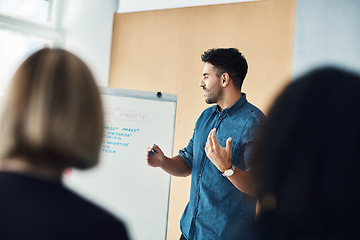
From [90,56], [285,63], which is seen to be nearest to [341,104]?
[285,63]

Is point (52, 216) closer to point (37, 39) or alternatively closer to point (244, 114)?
point (244, 114)

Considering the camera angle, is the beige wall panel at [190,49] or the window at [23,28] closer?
the beige wall panel at [190,49]

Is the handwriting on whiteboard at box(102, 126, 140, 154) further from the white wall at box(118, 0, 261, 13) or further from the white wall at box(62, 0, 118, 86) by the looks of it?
the white wall at box(118, 0, 261, 13)

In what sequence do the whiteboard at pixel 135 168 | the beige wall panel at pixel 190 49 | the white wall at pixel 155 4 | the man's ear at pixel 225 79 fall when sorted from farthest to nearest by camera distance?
the white wall at pixel 155 4, the beige wall panel at pixel 190 49, the whiteboard at pixel 135 168, the man's ear at pixel 225 79

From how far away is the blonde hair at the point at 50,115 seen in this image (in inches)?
24.0

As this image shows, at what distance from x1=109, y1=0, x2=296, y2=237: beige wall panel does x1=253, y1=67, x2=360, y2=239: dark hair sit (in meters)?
1.89

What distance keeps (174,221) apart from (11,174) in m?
2.67

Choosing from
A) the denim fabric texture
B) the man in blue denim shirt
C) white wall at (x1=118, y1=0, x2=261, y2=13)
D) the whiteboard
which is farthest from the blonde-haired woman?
white wall at (x1=118, y1=0, x2=261, y2=13)

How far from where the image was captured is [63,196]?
0.59m

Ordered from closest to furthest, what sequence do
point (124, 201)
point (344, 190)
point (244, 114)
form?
point (344, 190) < point (244, 114) < point (124, 201)

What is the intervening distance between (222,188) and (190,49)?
1.83m

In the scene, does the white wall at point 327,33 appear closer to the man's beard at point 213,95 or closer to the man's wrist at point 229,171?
the man's beard at point 213,95

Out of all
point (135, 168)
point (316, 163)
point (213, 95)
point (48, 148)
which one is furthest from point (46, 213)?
point (135, 168)

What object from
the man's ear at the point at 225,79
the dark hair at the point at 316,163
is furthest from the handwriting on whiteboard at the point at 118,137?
the dark hair at the point at 316,163
